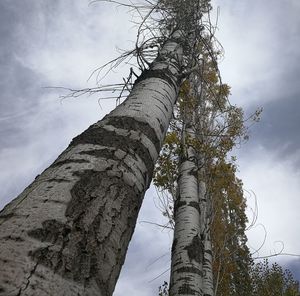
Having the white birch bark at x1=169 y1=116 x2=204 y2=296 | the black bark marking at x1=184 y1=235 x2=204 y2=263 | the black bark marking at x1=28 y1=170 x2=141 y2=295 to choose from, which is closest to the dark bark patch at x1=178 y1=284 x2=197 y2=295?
the white birch bark at x1=169 y1=116 x2=204 y2=296

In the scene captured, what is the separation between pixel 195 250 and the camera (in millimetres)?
3975

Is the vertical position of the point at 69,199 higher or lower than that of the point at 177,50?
lower

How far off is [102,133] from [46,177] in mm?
321

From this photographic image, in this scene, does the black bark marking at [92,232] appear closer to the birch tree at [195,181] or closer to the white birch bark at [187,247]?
the birch tree at [195,181]

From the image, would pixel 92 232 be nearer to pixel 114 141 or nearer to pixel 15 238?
pixel 15 238

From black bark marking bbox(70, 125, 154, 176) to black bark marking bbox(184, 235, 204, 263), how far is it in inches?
115

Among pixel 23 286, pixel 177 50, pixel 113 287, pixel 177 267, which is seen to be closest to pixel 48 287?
pixel 23 286

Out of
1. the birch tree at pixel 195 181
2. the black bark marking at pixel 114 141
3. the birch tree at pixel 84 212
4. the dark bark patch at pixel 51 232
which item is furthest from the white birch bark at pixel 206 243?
the dark bark patch at pixel 51 232

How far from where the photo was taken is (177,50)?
2574mm

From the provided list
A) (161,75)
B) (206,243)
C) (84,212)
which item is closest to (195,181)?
(206,243)

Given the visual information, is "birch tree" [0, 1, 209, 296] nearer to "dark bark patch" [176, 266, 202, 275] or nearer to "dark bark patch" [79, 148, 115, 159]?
"dark bark patch" [79, 148, 115, 159]

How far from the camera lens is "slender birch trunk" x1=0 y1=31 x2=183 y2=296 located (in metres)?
0.68

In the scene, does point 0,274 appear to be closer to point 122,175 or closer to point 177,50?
point 122,175

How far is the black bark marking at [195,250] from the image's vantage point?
392cm
